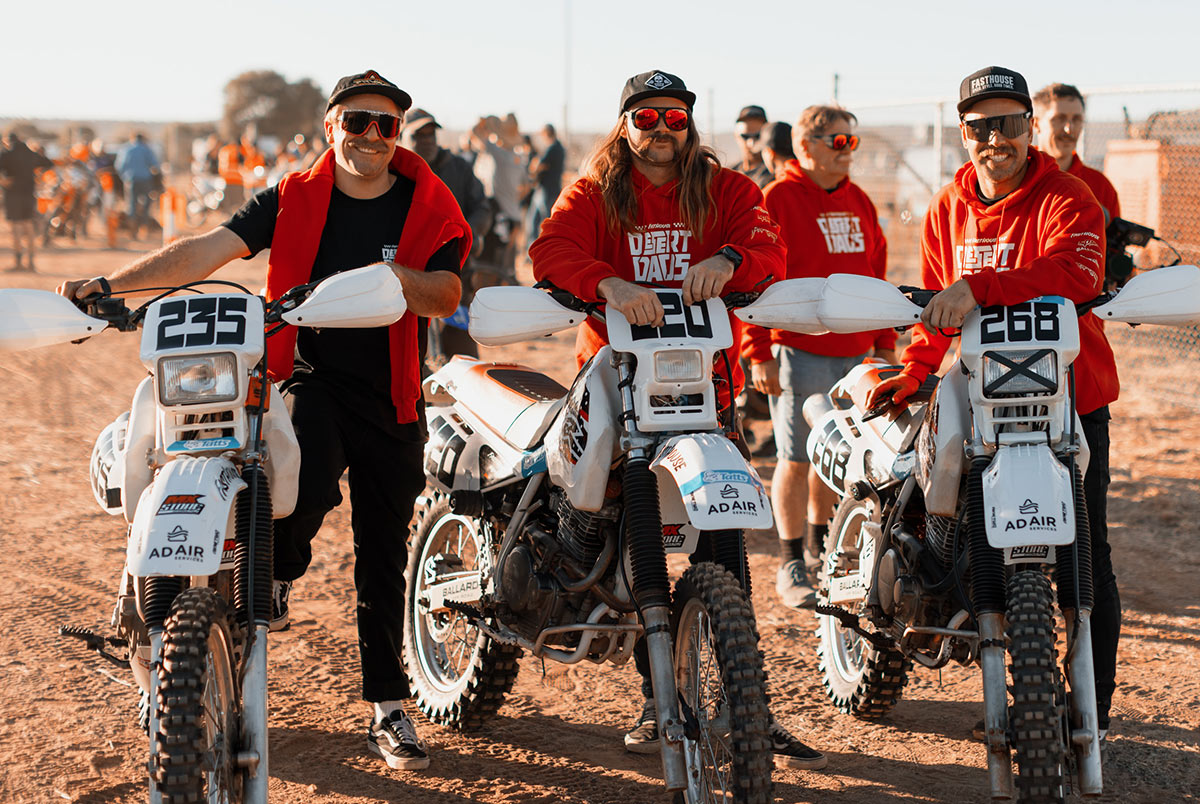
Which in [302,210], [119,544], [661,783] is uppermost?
[302,210]

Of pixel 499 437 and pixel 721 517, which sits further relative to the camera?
pixel 499 437

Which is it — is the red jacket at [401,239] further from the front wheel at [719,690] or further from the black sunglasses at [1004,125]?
the black sunglasses at [1004,125]

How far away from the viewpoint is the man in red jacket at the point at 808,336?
6.37 m

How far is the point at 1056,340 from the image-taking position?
12.3 feet

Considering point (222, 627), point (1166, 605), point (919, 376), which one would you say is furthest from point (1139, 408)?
point (222, 627)

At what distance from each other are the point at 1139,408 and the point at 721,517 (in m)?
8.64

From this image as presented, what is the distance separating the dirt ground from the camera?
4.30m

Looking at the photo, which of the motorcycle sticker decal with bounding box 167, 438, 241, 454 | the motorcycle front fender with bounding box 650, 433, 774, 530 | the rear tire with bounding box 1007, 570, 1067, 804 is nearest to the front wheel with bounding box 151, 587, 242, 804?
the motorcycle sticker decal with bounding box 167, 438, 241, 454

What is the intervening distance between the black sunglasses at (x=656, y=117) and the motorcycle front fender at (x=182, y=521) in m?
1.73

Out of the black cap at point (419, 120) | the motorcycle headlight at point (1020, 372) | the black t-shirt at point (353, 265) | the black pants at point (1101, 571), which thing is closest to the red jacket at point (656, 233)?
the black t-shirt at point (353, 265)

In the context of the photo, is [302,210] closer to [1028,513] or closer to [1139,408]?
[1028,513]

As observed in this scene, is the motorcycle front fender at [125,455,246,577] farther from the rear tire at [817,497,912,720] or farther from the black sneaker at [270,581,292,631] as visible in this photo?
the rear tire at [817,497,912,720]

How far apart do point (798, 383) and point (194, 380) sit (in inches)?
140

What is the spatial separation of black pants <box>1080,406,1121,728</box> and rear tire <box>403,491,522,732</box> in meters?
2.05
